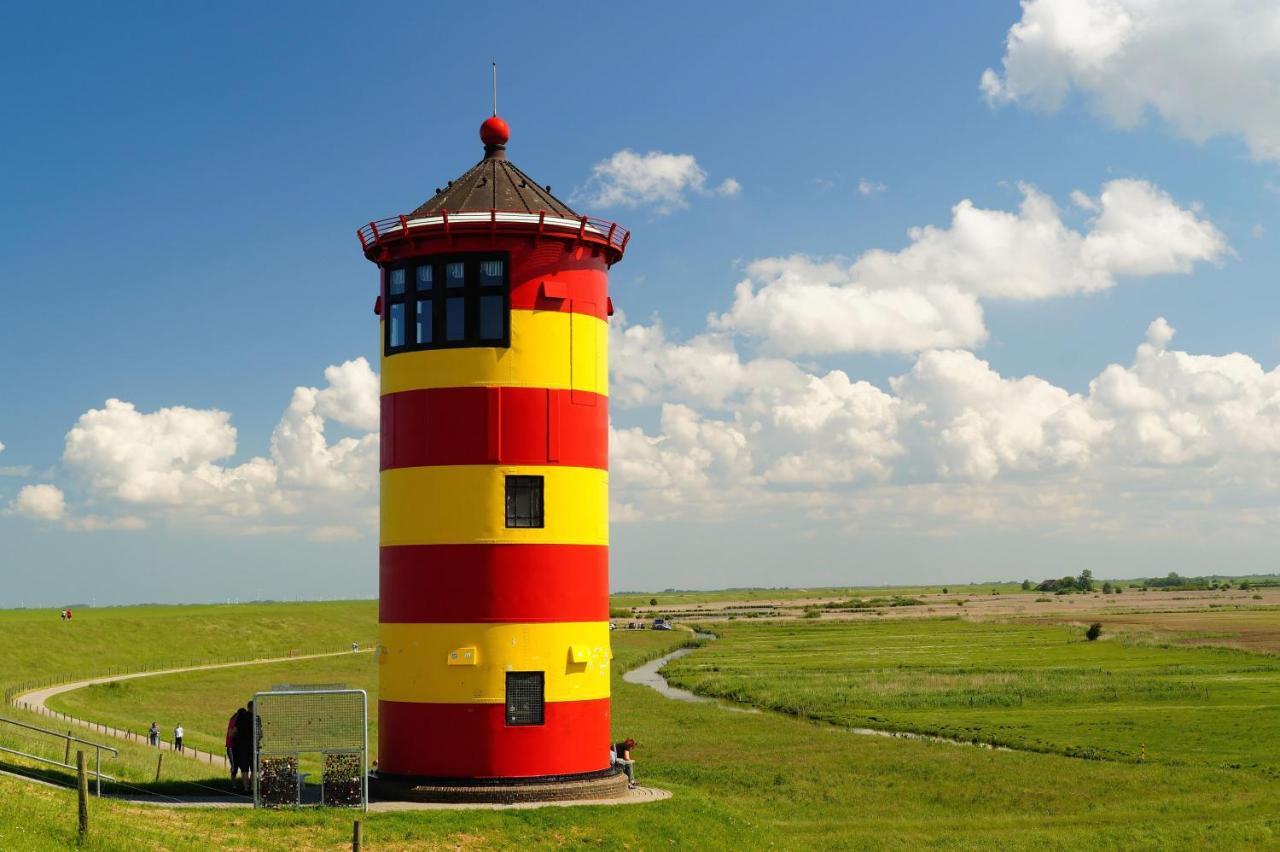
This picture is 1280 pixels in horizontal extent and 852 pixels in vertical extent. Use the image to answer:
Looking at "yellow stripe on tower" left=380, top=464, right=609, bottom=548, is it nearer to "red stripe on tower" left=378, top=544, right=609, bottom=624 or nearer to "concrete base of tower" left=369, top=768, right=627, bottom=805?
"red stripe on tower" left=378, top=544, right=609, bottom=624

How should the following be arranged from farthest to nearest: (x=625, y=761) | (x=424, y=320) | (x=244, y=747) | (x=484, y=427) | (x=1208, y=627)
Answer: (x=1208, y=627)
(x=625, y=761)
(x=244, y=747)
(x=424, y=320)
(x=484, y=427)

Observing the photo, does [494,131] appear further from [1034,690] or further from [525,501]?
[1034,690]

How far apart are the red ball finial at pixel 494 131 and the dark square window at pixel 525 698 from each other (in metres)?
13.4

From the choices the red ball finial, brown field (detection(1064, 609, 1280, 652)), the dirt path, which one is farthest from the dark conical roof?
brown field (detection(1064, 609, 1280, 652))

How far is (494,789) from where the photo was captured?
2697 cm

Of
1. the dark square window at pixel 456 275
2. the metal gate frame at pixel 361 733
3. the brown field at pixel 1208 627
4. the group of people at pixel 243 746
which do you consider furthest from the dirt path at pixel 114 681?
the brown field at pixel 1208 627

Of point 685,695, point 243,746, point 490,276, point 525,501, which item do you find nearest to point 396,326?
point 490,276

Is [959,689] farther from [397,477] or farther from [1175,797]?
[397,477]

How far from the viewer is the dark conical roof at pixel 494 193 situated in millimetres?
29375

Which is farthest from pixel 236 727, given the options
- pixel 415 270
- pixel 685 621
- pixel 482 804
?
pixel 685 621

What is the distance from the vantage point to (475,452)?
91.4 ft

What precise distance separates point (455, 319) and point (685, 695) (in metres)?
53.3

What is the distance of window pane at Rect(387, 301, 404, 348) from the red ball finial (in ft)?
16.8

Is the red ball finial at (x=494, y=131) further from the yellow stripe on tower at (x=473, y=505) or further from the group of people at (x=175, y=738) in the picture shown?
the group of people at (x=175, y=738)
